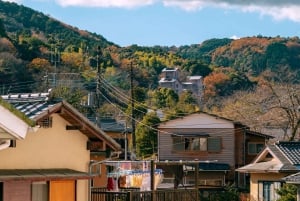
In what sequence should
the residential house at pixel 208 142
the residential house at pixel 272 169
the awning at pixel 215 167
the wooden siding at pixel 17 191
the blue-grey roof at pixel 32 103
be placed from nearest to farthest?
1. the wooden siding at pixel 17 191
2. the blue-grey roof at pixel 32 103
3. the residential house at pixel 272 169
4. the awning at pixel 215 167
5. the residential house at pixel 208 142

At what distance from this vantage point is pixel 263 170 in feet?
121

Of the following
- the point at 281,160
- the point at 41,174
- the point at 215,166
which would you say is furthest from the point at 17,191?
the point at 215,166

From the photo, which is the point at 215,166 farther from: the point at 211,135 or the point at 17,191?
the point at 17,191

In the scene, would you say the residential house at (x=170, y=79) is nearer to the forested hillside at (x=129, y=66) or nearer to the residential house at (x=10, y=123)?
the forested hillside at (x=129, y=66)

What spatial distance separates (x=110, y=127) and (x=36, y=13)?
231 ft

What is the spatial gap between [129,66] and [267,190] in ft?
165

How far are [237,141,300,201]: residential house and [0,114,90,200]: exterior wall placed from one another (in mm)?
18662

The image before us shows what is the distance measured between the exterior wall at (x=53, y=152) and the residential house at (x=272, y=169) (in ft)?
61.2

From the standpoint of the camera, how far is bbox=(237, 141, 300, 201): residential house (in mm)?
36094

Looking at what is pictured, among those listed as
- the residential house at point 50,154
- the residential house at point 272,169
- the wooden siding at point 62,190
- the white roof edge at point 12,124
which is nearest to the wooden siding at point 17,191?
the residential house at point 50,154

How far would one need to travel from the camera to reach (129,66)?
86.7 meters

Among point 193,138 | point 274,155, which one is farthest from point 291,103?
point 274,155

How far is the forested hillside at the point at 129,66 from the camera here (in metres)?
67.4

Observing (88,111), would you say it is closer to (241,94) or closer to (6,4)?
(241,94)
